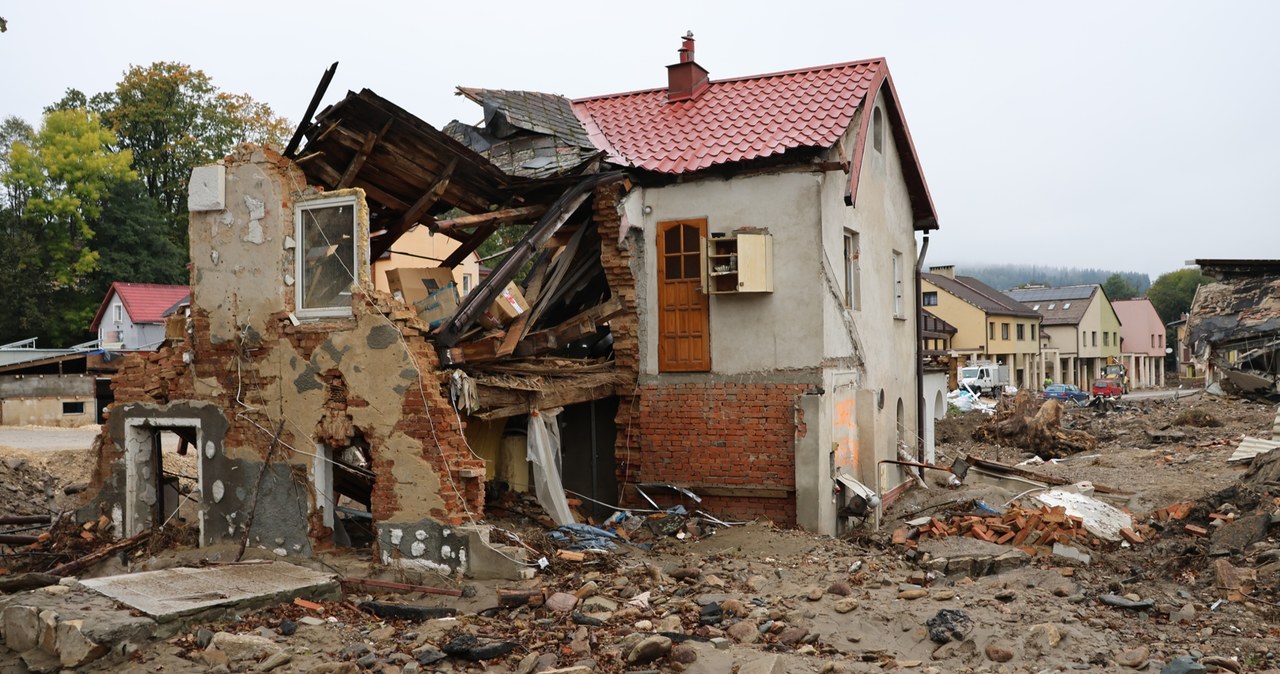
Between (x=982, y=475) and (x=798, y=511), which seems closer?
(x=798, y=511)

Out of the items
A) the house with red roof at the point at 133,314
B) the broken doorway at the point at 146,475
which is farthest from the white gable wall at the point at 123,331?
the broken doorway at the point at 146,475

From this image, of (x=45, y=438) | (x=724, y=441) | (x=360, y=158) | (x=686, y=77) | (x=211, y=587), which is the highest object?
(x=686, y=77)

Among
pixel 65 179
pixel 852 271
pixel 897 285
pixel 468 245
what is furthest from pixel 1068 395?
pixel 65 179

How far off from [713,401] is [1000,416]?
60.3 ft

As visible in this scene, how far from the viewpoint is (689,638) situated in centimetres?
824

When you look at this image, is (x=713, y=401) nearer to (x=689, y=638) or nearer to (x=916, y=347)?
(x=689, y=638)

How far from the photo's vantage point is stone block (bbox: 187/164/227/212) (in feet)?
37.4

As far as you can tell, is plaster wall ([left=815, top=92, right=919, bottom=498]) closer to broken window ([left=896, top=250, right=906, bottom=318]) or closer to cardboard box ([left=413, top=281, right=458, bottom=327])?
broken window ([left=896, top=250, right=906, bottom=318])

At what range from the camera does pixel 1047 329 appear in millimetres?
65812

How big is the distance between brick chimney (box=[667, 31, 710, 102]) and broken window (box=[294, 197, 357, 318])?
20.5 ft

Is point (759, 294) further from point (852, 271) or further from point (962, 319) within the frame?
point (962, 319)

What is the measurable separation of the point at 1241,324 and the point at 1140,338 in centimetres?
5480

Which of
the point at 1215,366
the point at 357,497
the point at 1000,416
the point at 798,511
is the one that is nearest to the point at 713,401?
the point at 798,511

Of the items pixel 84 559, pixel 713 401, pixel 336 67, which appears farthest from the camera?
pixel 713 401
